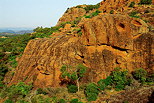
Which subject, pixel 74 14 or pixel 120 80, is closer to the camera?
pixel 120 80

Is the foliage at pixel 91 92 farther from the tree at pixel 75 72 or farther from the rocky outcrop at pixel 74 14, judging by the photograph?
the rocky outcrop at pixel 74 14

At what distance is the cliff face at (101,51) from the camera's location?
20.6 meters

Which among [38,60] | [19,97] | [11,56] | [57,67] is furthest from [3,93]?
[11,56]

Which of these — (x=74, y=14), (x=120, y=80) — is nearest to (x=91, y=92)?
(x=120, y=80)

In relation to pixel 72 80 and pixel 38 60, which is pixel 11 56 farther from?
pixel 72 80

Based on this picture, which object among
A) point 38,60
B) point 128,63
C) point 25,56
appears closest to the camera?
point 128,63

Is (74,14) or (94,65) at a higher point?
(74,14)

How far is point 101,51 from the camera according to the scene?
2217 centimetres

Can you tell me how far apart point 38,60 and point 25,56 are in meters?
5.46

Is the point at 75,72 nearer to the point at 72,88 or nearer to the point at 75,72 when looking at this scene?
the point at 75,72

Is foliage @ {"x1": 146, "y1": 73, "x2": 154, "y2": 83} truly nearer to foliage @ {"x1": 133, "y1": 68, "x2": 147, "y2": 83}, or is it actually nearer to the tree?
foliage @ {"x1": 133, "y1": 68, "x2": 147, "y2": 83}

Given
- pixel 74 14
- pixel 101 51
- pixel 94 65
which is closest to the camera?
pixel 94 65

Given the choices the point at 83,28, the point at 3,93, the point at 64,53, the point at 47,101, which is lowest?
the point at 3,93

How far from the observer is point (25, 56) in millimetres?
28203
